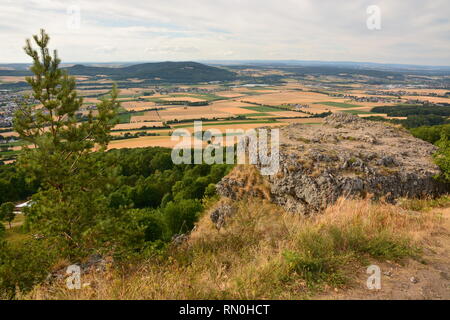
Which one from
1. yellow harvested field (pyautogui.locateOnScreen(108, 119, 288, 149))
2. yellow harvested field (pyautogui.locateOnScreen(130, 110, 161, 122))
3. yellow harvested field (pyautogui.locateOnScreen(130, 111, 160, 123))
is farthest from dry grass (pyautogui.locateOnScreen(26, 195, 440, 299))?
yellow harvested field (pyautogui.locateOnScreen(130, 110, 161, 122))

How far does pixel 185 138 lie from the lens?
221 ft

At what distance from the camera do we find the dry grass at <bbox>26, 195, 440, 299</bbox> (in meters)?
4.88

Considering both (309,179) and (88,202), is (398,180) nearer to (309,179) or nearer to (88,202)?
(309,179)

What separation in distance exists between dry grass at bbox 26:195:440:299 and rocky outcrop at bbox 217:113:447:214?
1.82 metres

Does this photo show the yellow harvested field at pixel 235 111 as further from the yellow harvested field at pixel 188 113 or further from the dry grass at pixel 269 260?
the dry grass at pixel 269 260

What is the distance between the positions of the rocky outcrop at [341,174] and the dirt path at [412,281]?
411 centimetres

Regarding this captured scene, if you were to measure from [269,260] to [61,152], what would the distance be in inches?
297

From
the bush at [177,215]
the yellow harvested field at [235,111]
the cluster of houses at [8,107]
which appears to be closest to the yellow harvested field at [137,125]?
the cluster of houses at [8,107]

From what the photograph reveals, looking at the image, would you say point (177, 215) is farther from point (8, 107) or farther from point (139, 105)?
point (139, 105)

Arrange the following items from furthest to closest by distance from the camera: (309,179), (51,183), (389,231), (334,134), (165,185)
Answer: (165,185), (334,134), (309,179), (51,183), (389,231)

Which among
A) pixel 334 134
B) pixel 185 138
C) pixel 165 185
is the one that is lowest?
pixel 165 185

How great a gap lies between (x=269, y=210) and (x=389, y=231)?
4.93 meters

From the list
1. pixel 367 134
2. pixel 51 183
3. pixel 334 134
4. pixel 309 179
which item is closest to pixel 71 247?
pixel 51 183

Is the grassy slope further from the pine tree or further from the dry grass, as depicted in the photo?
the pine tree
